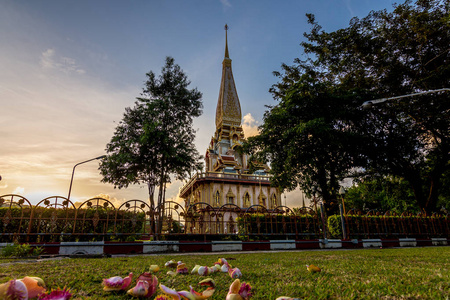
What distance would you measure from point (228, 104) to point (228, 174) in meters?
16.7

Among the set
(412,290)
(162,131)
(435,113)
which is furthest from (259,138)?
(412,290)

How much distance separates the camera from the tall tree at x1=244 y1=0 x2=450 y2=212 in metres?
15.6

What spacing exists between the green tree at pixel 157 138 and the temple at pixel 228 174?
9.63 m

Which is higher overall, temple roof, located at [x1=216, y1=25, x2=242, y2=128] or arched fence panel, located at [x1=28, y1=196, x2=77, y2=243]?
temple roof, located at [x1=216, y1=25, x2=242, y2=128]

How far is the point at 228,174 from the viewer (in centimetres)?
3616

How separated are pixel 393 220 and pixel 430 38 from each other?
11.2m

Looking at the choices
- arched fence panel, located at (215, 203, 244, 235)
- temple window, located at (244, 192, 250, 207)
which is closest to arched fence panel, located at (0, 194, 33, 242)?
arched fence panel, located at (215, 203, 244, 235)

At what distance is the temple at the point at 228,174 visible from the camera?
3491 cm

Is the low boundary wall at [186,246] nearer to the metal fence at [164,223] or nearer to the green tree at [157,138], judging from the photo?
the metal fence at [164,223]

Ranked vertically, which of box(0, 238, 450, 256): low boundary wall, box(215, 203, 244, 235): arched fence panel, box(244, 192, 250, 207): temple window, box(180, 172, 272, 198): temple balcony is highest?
box(180, 172, 272, 198): temple balcony

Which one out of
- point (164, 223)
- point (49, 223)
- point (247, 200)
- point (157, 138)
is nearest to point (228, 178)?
point (247, 200)

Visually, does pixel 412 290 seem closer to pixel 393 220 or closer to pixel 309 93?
pixel 393 220

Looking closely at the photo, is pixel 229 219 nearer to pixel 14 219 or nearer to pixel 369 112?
pixel 14 219

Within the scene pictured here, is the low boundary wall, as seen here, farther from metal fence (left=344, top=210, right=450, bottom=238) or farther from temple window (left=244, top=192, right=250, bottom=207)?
temple window (left=244, top=192, right=250, bottom=207)
